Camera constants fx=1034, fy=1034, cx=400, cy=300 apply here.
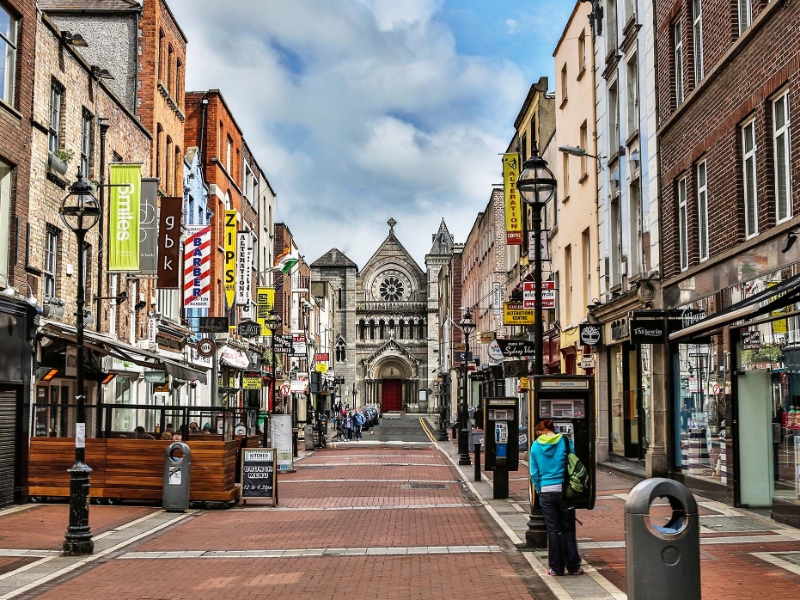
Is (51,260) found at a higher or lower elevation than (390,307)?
lower

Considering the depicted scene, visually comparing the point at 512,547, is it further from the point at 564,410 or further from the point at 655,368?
the point at 655,368

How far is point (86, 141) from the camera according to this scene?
24469 mm

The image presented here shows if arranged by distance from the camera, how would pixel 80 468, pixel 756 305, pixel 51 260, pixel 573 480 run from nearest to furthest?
pixel 573 480, pixel 80 468, pixel 756 305, pixel 51 260

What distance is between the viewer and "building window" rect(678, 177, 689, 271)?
19719 mm

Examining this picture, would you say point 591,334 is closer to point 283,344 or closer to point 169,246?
point 169,246

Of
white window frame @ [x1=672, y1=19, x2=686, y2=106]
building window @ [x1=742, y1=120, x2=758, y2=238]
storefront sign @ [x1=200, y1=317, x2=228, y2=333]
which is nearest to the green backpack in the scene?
building window @ [x1=742, y1=120, x2=758, y2=238]

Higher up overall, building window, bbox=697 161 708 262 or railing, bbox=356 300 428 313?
railing, bbox=356 300 428 313

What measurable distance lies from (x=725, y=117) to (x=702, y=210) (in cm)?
226

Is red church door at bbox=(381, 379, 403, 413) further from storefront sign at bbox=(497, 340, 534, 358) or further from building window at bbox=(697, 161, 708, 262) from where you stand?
building window at bbox=(697, 161, 708, 262)

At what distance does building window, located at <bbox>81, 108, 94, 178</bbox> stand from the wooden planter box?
7.72 metres

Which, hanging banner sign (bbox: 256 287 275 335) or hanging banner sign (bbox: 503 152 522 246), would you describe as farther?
hanging banner sign (bbox: 256 287 275 335)

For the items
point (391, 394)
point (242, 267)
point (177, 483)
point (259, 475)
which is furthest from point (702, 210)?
point (391, 394)

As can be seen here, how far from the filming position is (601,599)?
9.53 metres

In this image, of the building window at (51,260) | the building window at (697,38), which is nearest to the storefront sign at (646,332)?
the building window at (697,38)
